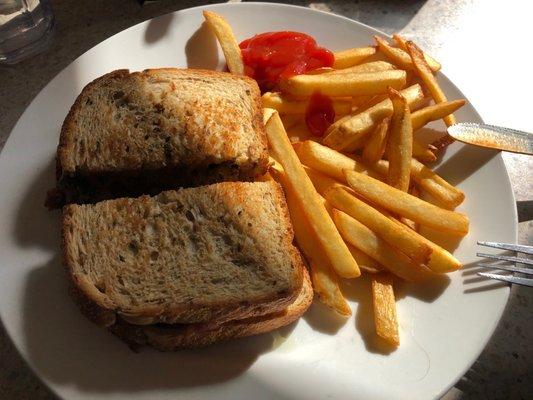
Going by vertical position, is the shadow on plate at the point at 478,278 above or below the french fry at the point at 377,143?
below

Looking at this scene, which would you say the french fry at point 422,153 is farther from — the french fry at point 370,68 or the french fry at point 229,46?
the french fry at point 229,46

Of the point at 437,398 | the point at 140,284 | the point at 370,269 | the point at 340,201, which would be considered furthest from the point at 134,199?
the point at 437,398

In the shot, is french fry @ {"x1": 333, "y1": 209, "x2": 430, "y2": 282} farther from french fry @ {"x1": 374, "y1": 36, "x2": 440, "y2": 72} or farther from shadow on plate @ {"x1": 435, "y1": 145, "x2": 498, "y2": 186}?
french fry @ {"x1": 374, "y1": 36, "x2": 440, "y2": 72}

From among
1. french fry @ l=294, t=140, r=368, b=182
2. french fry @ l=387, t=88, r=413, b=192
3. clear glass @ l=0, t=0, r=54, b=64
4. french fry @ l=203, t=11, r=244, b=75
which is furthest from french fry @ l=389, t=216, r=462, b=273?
clear glass @ l=0, t=0, r=54, b=64

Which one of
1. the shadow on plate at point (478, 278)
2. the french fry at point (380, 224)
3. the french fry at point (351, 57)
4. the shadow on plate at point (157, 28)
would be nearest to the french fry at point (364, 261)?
the french fry at point (380, 224)

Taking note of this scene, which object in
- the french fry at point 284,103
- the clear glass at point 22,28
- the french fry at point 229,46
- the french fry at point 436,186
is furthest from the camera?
the clear glass at point 22,28

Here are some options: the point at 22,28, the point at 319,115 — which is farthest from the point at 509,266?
the point at 22,28

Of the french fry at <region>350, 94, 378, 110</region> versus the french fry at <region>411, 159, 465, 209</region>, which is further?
the french fry at <region>350, 94, 378, 110</region>
